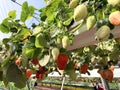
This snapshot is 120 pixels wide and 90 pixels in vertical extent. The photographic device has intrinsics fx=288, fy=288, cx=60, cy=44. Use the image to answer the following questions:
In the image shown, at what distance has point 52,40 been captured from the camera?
1090mm

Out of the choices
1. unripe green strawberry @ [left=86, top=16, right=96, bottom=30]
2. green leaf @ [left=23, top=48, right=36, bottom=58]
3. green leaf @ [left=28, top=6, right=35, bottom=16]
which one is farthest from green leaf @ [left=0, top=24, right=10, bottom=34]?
unripe green strawberry @ [left=86, top=16, right=96, bottom=30]

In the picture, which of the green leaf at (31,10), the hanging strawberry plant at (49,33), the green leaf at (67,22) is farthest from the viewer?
the green leaf at (31,10)

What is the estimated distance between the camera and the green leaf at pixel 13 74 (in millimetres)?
1001

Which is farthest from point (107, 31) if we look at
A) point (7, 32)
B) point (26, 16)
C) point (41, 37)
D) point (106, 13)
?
point (7, 32)

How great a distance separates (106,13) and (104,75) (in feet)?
1.31

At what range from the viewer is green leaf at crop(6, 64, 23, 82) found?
100cm

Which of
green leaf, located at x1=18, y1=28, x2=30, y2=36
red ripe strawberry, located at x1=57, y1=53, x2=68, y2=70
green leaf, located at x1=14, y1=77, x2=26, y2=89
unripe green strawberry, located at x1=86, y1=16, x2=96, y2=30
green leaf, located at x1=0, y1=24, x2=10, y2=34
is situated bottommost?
green leaf, located at x1=14, y1=77, x2=26, y2=89

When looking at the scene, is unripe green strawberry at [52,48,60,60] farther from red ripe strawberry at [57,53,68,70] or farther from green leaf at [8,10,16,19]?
green leaf at [8,10,16,19]

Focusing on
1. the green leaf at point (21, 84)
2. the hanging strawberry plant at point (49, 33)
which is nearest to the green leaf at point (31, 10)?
the hanging strawberry plant at point (49, 33)

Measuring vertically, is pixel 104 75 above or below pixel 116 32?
below

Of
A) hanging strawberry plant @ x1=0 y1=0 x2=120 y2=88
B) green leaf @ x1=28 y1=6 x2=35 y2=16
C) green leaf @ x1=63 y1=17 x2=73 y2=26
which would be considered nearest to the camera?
hanging strawberry plant @ x1=0 y1=0 x2=120 y2=88

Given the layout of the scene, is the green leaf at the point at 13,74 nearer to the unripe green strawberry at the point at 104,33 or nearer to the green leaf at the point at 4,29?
the green leaf at the point at 4,29

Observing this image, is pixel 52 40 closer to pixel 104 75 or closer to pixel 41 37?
pixel 41 37

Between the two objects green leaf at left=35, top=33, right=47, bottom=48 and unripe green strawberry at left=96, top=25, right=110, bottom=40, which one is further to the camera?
green leaf at left=35, top=33, right=47, bottom=48
